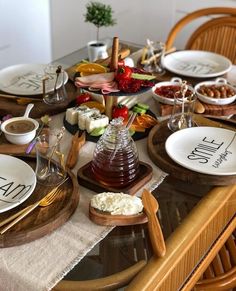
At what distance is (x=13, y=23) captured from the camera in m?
2.90

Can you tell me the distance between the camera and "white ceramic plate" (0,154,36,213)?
1052 mm

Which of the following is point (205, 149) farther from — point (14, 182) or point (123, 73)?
point (14, 182)

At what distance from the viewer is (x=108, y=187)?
44.3 inches

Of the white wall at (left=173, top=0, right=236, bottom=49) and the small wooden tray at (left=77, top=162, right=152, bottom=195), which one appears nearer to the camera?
the small wooden tray at (left=77, top=162, right=152, bottom=195)

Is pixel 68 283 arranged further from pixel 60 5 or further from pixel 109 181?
pixel 60 5

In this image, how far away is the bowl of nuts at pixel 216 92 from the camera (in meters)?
1.51

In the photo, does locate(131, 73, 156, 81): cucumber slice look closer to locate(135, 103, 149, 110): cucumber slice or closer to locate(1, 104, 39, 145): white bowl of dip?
locate(135, 103, 149, 110): cucumber slice

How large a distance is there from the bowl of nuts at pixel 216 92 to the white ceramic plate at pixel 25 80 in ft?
1.44

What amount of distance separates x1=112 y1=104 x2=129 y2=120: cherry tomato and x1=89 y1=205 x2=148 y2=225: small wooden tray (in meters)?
0.42

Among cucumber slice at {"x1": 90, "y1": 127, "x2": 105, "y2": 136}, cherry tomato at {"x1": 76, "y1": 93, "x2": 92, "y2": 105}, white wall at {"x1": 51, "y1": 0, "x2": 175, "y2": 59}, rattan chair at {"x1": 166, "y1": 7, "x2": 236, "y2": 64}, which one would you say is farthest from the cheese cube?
white wall at {"x1": 51, "y1": 0, "x2": 175, "y2": 59}

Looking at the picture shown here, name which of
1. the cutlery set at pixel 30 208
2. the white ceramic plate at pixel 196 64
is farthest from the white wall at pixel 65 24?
the cutlery set at pixel 30 208

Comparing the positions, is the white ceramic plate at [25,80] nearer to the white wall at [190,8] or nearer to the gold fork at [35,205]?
the gold fork at [35,205]

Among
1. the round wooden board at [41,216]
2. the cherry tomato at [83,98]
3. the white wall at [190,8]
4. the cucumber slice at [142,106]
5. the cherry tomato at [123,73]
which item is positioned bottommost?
the white wall at [190,8]

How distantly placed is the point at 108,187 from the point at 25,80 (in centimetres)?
67
